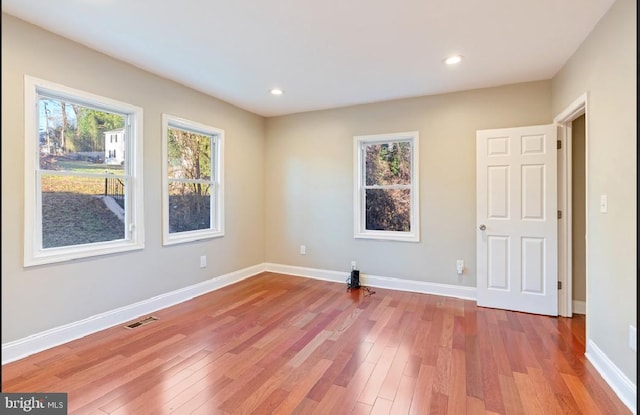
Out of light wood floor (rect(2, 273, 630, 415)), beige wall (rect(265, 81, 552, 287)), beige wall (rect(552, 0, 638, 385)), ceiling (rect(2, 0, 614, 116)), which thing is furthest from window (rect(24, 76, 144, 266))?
beige wall (rect(552, 0, 638, 385))

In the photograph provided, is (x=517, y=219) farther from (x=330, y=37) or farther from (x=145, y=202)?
(x=145, y=202)

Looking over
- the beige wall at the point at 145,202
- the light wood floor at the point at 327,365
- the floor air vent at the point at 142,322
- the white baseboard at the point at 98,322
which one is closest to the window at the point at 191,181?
the beige wall at the point at 145,202

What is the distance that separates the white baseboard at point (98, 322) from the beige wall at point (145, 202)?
0.19 feet

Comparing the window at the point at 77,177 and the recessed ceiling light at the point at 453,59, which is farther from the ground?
the recessed ceiling light at the point at 453,59

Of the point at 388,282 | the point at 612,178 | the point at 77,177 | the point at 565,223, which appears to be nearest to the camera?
the point at 612,178

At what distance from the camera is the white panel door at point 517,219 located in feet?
11.8

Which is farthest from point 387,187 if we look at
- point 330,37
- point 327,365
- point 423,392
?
point 423,392

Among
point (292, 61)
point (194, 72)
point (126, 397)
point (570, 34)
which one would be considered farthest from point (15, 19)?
point (570, 34)

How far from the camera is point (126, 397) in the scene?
2.23 m

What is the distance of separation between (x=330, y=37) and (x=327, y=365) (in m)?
2.62

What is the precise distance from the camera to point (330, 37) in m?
2.91

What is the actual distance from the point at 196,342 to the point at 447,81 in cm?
363

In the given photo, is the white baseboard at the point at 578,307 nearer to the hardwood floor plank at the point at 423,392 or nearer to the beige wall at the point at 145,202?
the hardwood floor plank at the point at 423,392

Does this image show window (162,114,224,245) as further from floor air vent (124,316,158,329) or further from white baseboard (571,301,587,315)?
white baseboard (571,301,587,315)
